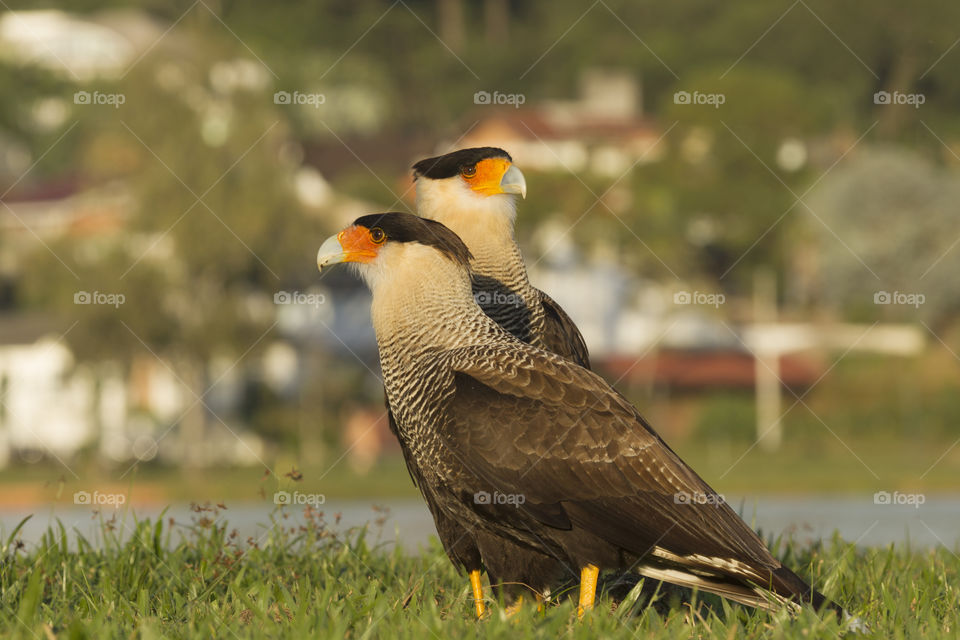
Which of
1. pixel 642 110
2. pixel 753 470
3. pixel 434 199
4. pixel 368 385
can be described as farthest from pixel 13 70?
pixel 434 199

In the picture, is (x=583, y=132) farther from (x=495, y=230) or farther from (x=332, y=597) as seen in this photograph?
(x=332, y=597)

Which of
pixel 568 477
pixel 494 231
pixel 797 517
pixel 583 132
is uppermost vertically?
pixel 583 132

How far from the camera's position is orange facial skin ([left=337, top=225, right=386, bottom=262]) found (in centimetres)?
532

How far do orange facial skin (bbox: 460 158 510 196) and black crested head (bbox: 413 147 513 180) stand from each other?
3cm

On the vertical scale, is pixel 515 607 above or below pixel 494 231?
below

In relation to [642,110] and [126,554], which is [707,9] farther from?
[126,554]

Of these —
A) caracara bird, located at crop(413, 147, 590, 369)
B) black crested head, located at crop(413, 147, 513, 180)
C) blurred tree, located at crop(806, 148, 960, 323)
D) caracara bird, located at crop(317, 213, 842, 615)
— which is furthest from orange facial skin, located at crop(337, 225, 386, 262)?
blurred tree, located at crop(806, 148, 960, 323)

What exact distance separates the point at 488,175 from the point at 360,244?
1.03 m

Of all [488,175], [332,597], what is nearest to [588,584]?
[332,597]

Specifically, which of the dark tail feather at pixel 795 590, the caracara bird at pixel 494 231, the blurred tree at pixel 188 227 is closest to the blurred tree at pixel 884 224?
the blurred tree at pixel 188 227

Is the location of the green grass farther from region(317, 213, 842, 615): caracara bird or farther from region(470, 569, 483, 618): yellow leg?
region(317, 213, 842, 615): caracara bird

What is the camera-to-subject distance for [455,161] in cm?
619

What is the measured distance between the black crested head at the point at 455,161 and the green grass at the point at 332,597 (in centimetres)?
162

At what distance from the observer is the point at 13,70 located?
65.9 m
